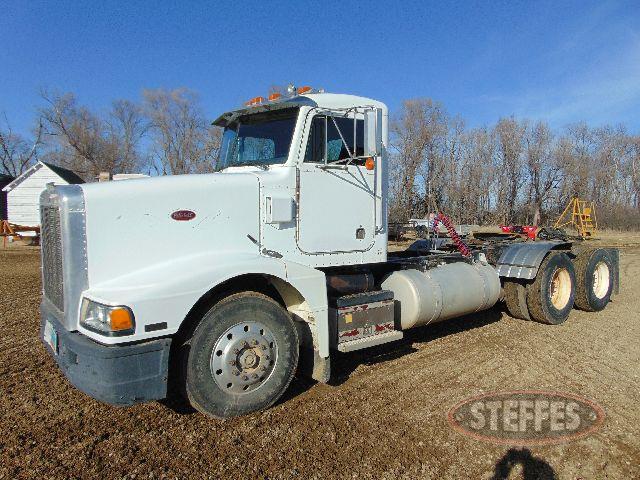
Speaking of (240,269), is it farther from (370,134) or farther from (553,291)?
(553,291)

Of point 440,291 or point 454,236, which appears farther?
point 454,236

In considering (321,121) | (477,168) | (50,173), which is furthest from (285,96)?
(477,168)

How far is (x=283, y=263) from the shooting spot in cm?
448

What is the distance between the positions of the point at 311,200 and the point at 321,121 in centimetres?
86

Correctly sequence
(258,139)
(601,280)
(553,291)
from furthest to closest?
(601,280)
(553,291)
(258,139)

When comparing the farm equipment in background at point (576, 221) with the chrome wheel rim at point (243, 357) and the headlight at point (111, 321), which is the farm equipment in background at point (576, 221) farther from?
the headlight at point (111, 321)

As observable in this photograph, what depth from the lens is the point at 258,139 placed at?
529 cm

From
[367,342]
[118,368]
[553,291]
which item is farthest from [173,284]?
[553,291]

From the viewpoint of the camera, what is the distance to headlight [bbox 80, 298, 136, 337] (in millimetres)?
3494

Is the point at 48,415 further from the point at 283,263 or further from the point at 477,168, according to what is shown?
the point at 477,168

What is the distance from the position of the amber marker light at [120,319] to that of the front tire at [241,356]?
0.59m

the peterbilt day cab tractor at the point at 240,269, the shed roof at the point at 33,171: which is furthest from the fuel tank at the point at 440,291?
the shed roof at the point at 33,171

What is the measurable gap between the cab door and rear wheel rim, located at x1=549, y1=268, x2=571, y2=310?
4.47 metres

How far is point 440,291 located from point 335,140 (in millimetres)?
2476
